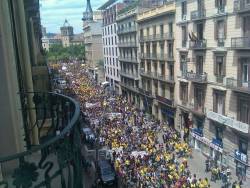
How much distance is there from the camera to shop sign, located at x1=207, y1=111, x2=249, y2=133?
26.8 metres

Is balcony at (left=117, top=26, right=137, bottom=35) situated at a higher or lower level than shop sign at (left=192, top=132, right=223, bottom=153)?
higher

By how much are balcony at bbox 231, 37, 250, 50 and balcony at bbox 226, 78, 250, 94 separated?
2.60 meters

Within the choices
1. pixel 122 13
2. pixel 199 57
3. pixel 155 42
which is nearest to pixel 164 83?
pixel 155 42

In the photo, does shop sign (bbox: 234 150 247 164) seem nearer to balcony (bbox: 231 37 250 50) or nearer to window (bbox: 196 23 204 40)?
balcony (bbox: 231 37 250 50)

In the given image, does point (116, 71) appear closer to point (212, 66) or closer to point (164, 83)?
point (164, 83)

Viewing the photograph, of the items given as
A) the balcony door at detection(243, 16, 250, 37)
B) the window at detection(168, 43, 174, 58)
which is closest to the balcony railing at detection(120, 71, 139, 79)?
the window at detection(168, 43, 174, 58)

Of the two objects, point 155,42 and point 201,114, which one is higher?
point 155,42

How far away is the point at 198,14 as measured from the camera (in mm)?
32812

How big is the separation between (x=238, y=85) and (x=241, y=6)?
5958 millimetres

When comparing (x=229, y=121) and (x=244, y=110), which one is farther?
(x=229, y=121)

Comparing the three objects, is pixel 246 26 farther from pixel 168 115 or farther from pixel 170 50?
pixel 168 115

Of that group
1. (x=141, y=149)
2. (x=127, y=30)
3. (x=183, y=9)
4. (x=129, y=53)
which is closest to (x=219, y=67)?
(x=183, y=9)

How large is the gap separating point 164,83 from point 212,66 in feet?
42.2

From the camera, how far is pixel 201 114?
33656 mm
